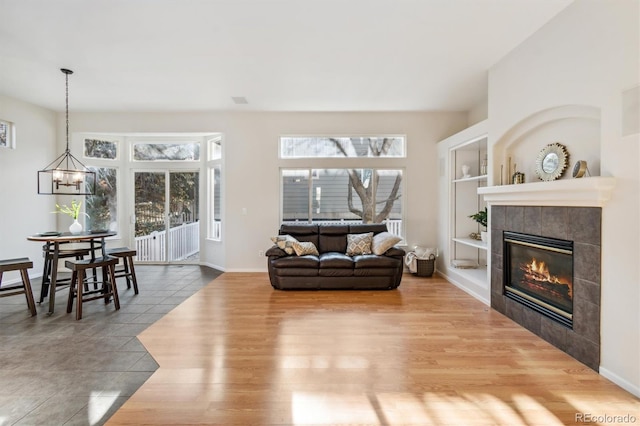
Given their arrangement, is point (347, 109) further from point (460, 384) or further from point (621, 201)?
point (460, 384)

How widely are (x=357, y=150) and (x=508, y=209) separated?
2.91 m

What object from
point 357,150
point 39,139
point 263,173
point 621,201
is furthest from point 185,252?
point 621,201

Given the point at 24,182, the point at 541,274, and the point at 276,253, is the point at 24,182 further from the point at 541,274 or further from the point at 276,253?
the point at 541,274

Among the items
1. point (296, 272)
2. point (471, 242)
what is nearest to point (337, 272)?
point (296, 272)

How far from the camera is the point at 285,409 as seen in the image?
184 centimetres

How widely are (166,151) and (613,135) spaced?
22.1 feet

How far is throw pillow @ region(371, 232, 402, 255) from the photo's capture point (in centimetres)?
452

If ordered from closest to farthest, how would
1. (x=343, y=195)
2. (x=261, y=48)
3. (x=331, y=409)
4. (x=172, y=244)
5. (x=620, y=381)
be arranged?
(x=331, y=409), (x=620, y=381), (x=261, y=48), (x=343, y=195), (x=172, y=244)

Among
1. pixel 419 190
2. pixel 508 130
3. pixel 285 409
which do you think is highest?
pixel 508 130

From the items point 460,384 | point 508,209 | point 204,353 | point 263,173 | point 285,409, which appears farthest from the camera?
point 263,173

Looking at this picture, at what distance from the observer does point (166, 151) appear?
242 inches

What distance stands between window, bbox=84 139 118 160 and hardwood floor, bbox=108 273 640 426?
426cm

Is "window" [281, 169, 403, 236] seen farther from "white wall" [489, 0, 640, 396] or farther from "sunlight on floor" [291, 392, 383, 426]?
"sunlight on floor" [291, 392, 383, 426]

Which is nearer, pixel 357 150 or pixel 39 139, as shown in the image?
pixel 39 139
